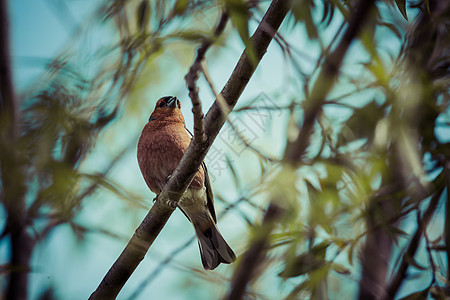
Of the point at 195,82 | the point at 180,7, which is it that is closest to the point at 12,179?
the point at 180,7

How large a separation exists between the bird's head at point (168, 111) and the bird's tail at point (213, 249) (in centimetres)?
82

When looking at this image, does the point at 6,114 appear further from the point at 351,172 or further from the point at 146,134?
the point at 351,172

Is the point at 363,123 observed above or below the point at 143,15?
below

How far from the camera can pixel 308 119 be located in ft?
6.15

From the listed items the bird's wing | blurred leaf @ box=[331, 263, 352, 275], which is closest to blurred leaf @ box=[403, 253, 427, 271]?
blurred leaf @ box=[331, 263, 352, 275]

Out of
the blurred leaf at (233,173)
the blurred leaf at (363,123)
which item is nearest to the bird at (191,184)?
the blurred leaf at (233,173)

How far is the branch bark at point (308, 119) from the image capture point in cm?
172

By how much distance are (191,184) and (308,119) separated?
0.99m

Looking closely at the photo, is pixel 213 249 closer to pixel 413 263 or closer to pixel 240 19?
pixel 413 263

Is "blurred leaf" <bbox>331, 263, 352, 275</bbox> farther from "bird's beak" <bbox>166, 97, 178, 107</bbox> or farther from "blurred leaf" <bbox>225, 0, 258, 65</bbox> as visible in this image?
"bird's beak" <bbox>166, 97, 178, 107</bbox>

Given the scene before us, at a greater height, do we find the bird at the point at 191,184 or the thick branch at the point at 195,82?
the bird at the point at 191,184

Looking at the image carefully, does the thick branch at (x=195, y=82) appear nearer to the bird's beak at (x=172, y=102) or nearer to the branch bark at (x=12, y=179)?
the branch bark at (x=12, y=179)

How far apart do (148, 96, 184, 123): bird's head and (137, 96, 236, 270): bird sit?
8 cm

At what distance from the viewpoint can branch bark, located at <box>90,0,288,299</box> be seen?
122 centimetres
